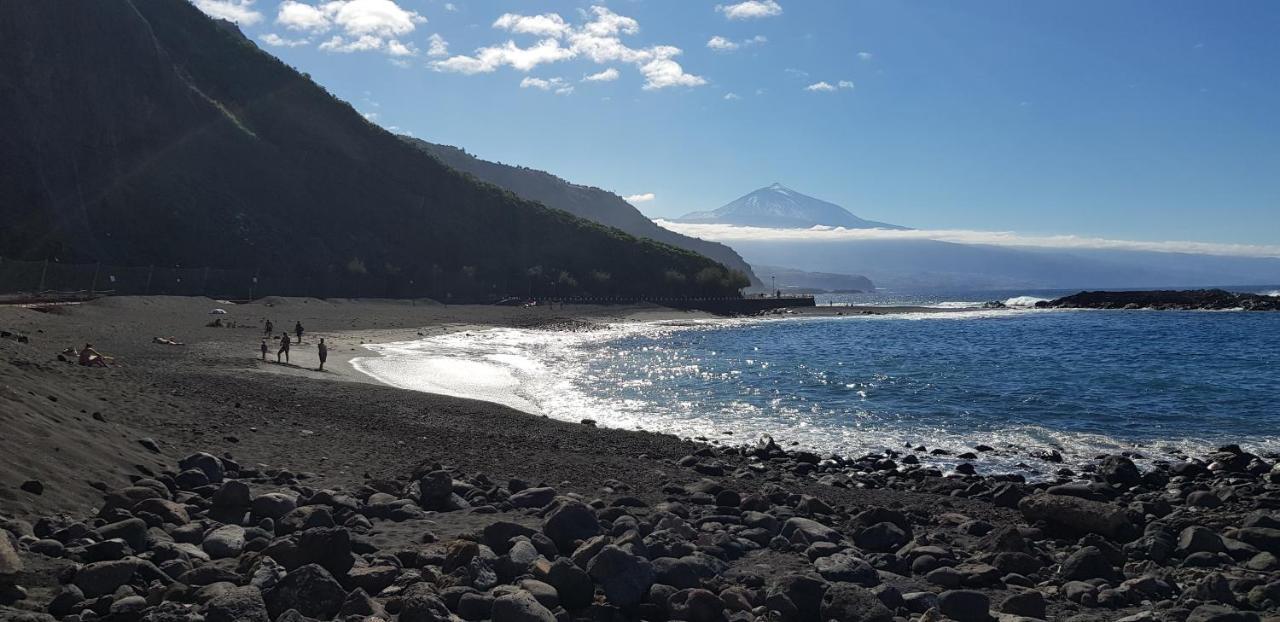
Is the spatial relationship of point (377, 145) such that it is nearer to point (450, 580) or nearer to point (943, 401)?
point (943, 401)

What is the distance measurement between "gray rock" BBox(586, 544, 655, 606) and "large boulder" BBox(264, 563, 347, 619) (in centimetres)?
219

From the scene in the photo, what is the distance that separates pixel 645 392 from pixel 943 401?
9.58 meters

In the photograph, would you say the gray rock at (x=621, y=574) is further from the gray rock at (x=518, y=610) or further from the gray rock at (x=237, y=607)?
the gray rock at (x=237, y=607)

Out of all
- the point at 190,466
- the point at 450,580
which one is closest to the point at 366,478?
the point at 190,466

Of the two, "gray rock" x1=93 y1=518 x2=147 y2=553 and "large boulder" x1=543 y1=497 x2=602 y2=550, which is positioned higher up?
"gray rock" x1=93 y1=518 x2=147 y2=553

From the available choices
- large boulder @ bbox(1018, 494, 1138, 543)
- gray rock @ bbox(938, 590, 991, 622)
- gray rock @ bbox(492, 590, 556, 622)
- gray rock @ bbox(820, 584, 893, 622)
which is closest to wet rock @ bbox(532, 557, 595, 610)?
gray rock @ bbox(492, 590, 556, 622)

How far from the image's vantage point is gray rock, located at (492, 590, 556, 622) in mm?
6516

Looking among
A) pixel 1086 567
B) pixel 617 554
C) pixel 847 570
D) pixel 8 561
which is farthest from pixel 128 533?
pixel 1086 567

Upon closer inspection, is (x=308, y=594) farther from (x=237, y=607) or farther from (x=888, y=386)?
(x=888, y=386)

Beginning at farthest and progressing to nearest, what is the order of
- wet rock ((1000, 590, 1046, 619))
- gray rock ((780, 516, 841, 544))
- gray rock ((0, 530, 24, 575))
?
gray rock ((780, 516, 841, 544)), wet rock ((1000, 590, 1046, 619)), gray rock ((0, 530, 24, 575))

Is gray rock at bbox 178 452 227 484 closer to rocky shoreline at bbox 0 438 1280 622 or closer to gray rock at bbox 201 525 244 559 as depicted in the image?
rocky shoreline at bbox 0 438 1280 622

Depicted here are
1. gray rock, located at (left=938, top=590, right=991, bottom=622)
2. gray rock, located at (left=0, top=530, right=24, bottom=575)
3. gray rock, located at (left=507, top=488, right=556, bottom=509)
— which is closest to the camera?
gray rock, located at (left=0, top=530, right=24, bottom=575)

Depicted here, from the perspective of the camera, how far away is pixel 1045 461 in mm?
17547

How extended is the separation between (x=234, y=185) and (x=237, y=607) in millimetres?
76306
